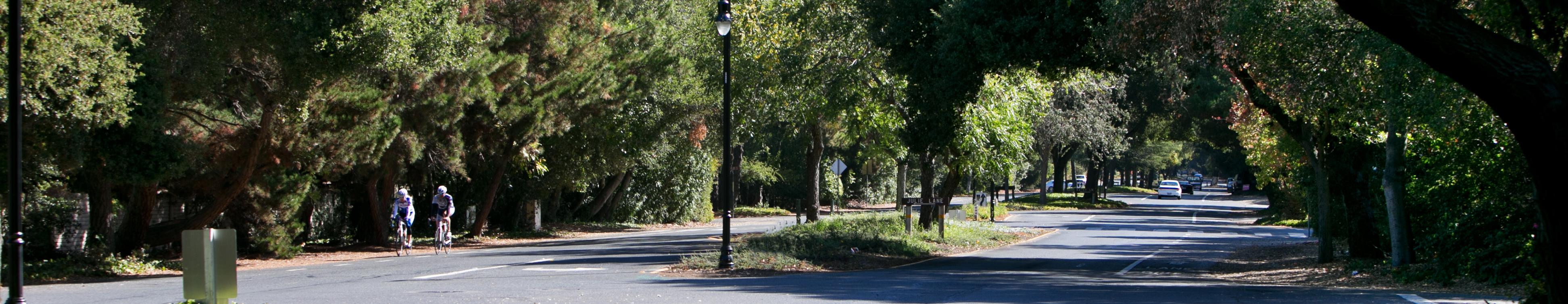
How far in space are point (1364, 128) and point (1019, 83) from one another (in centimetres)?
765

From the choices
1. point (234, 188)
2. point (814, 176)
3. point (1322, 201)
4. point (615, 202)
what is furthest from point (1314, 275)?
point (615, 202)

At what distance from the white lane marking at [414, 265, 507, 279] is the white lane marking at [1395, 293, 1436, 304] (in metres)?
11.2

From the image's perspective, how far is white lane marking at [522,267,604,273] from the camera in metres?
14.9

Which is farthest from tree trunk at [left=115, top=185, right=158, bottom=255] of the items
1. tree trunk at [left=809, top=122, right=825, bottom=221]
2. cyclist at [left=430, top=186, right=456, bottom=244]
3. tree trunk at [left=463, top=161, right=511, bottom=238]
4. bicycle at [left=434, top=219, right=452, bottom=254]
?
tree trunk at [left=809, top=122, right=825, bottom=221]

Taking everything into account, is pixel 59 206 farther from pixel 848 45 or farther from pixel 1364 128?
pixel 1364 128

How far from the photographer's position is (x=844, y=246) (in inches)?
711

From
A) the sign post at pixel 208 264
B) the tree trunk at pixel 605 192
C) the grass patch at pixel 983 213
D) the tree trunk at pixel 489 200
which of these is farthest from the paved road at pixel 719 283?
the tree trunk at pixel 605 192

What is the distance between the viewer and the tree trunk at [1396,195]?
550 inches

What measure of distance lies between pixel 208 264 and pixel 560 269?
761 cm

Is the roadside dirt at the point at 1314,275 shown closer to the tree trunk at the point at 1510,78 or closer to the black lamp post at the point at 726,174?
the tree trunk at the point at 1510,78

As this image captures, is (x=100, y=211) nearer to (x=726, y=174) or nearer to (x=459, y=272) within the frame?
(x=459, y=272)

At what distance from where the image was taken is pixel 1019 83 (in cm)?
2192

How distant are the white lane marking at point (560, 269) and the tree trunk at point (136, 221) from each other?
6.79m

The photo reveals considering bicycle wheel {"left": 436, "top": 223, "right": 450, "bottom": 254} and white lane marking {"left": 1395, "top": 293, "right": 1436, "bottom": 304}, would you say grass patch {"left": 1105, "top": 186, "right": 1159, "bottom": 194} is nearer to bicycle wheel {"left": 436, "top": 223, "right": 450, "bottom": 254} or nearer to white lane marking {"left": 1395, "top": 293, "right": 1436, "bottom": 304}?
bicycle wheel {"left": 436, "top": 223, "right": 450, "bottom": 254}
